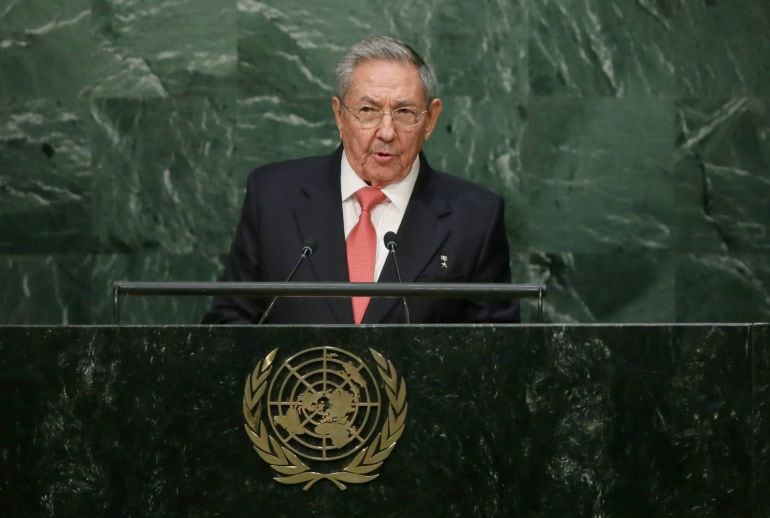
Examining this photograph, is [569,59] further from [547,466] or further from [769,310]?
[547,466]

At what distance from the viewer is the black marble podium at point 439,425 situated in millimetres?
3279

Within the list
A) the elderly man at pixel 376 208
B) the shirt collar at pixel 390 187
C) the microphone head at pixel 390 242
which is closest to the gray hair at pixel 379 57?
the elderly man at pixel 376 208

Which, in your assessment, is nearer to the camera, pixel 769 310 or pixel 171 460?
pixel 171 460

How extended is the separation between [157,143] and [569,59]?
1.71 meters

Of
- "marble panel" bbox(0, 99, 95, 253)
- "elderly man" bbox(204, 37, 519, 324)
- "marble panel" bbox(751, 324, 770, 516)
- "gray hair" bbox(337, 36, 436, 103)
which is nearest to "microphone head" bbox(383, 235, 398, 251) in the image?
"elderly man" bbox(204, 37, 519, 324)

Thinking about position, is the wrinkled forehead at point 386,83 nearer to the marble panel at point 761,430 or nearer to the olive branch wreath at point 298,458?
the olive branch wreath at point 298,458

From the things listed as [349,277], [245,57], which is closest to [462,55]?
[245,57]

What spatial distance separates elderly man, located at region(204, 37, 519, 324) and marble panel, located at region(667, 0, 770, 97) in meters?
1.80

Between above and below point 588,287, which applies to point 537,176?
above

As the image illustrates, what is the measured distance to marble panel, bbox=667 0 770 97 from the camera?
6.09m

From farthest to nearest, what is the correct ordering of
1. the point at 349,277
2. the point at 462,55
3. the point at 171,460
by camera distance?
the point at 462,55 < the point at 349,277 < the point at 171,460

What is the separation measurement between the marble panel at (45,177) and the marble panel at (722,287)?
96.0 inches

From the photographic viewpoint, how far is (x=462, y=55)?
19.8 feet

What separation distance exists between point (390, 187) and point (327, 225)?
0.25 m
